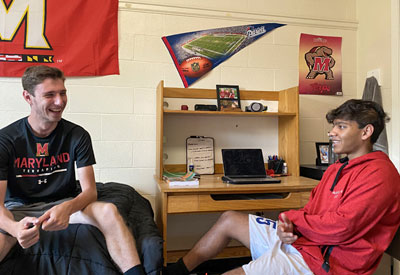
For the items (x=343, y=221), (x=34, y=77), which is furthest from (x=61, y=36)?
(x=343, y=221)

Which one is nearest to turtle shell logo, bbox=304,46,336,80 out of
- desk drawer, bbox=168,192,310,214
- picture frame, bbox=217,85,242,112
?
picture frame, bbox=217,85,242,112

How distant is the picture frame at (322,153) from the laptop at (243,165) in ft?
1.98

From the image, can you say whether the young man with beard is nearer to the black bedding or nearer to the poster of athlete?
the black bedding

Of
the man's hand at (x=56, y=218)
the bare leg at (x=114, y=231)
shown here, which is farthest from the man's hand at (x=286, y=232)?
the man's hand at (x=56, y=218)

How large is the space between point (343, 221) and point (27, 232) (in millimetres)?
1284

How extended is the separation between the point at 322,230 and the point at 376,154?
42cm

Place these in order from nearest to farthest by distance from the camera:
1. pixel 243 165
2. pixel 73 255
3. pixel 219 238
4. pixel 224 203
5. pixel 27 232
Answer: pixel 27 232
pixel 73 255
pixel 219 238
pixel 224 203
pixel 243 165

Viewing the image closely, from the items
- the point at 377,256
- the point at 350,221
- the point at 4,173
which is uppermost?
the point at 4,173

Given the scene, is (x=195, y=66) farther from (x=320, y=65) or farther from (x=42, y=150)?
(x=42, y=150)

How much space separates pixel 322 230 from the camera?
1303 millimetres

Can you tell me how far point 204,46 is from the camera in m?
2.52

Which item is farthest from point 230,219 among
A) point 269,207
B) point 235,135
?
point 235,135

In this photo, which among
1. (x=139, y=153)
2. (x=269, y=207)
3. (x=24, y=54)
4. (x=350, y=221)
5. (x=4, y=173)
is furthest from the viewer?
(x=139, y=153)

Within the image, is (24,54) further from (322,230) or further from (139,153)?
(322,230)
